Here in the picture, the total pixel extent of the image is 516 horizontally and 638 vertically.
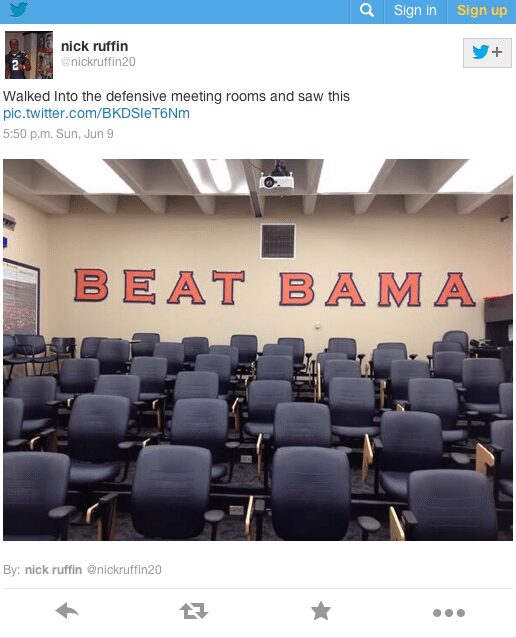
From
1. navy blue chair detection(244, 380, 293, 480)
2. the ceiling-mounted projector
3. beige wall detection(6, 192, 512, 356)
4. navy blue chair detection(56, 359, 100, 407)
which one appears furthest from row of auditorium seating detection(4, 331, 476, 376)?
the ceiling-mounted projector

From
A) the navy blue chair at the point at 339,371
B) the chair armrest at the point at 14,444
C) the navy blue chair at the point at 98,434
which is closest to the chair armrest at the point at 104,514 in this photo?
the navy blue chair at the point at 98,434

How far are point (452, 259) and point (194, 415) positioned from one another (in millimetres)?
6108

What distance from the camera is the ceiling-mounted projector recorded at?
4789 mm

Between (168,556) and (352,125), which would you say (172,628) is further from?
(352,125)

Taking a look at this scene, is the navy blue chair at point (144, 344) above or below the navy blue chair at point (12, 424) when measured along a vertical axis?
above

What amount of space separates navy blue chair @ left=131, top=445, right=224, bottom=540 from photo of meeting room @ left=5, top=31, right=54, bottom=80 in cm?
163

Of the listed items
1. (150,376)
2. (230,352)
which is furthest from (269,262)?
(150,376)

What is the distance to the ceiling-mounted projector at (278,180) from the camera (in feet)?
15.7

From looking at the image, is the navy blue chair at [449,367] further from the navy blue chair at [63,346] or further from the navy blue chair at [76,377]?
the navy blue chair at [63,346]

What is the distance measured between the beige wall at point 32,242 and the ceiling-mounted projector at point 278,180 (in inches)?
156

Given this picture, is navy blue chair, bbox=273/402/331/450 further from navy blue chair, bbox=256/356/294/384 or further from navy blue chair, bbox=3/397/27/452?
navy blue chair, bbox=256/356/294/384

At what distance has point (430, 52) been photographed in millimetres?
854

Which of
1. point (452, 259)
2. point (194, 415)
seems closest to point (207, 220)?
point (452, 259)

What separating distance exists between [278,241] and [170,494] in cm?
596
